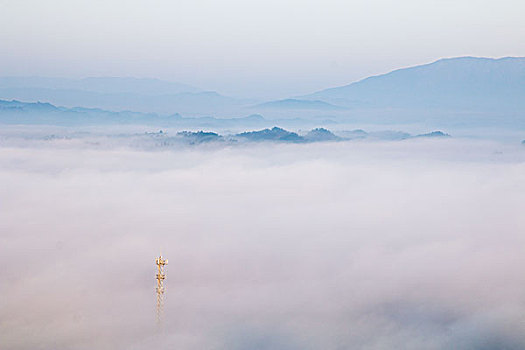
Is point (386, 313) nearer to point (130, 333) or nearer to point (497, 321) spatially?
point (497, 321)

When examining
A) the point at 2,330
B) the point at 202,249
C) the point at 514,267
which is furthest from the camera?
the point at 202,249

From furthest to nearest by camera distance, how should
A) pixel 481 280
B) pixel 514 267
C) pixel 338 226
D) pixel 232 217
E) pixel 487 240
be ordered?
1. pixel 232 217
2. pixel 338 226
3. pixel 487 240
4. pixel 514 267
5. pixel 481 280

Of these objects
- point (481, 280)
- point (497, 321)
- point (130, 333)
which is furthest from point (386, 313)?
point (130, 333)

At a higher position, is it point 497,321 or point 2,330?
point 2,330

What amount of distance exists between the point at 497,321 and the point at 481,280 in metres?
22.7

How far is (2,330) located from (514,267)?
91434 mm

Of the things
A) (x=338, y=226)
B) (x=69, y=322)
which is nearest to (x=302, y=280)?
(x=69, y=322)

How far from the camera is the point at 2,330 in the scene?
257 ft

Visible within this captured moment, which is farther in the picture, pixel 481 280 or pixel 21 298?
pixel 481 280

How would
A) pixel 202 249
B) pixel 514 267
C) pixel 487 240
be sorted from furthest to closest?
pixel 487 240, pixel 202 249, pixel 514 267

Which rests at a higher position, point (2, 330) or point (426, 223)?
point (2, 330)

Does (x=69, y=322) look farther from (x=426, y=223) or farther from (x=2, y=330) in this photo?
(x=426, y=223)

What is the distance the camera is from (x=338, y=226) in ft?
615

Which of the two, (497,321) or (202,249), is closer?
(497,321)
